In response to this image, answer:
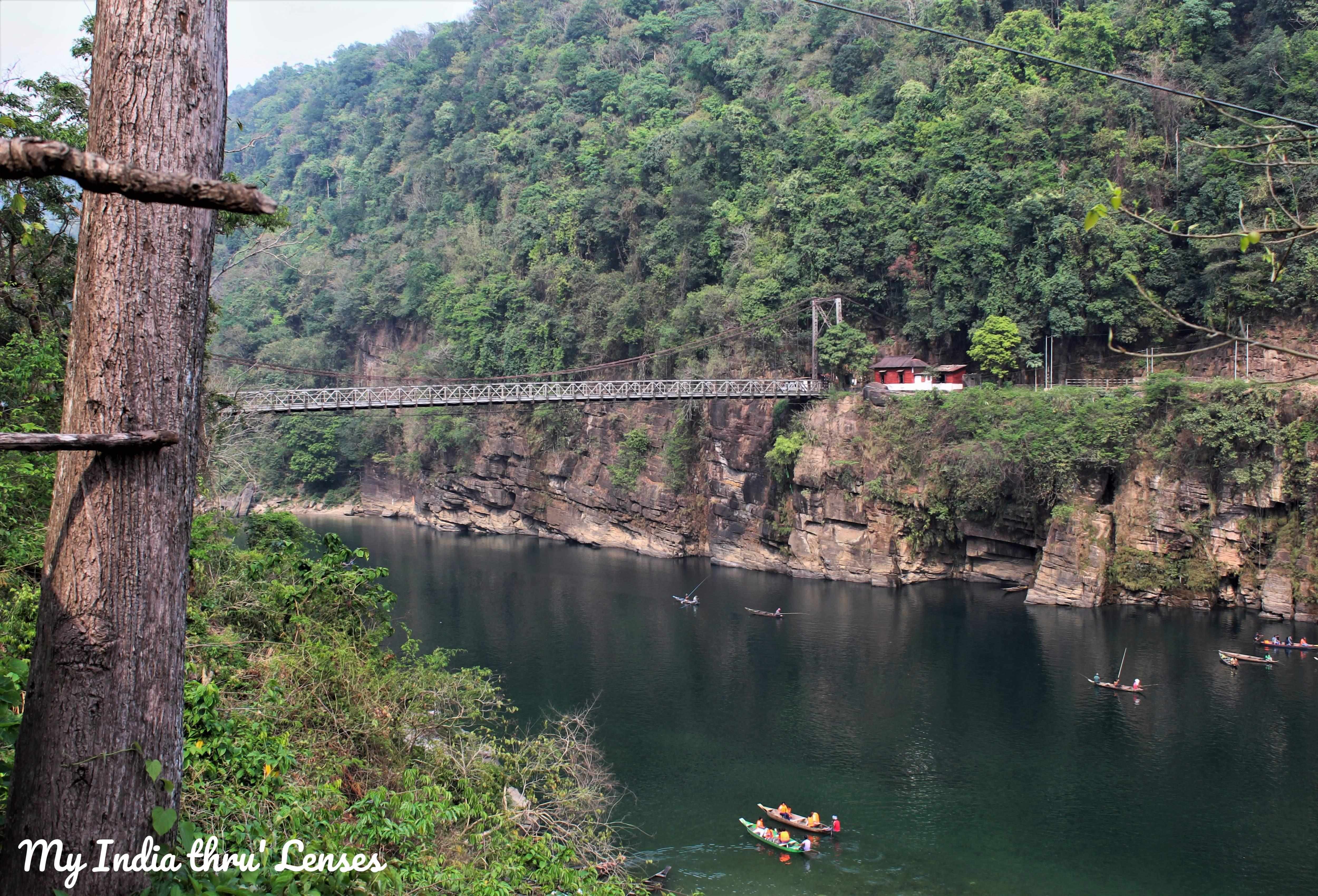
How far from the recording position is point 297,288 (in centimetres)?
3941

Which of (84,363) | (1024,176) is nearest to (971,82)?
(1024,176)

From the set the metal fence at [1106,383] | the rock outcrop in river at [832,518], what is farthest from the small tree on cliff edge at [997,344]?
the rock outcrop in river at [832,518]

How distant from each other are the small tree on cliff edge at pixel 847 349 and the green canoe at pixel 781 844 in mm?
14082

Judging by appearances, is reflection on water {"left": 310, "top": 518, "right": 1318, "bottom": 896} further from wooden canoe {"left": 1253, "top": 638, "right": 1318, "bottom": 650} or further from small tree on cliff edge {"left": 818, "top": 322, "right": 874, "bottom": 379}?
small tree on cliff edge {"left": 818, "top": 322, "right": 874, "bottom": 379}

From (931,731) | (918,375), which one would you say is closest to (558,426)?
(918,375)

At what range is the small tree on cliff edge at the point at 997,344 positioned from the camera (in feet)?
66.5

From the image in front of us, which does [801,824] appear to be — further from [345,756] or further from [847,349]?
[847,349]

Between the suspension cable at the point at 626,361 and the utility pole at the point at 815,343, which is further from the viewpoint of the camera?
the suspension cable at the point at 626,361

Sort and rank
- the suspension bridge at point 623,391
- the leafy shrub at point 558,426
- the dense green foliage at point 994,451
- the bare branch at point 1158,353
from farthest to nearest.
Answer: the leafy shrub at point 558,426, the suspension bridge at point 623,391, the dense green foliage at point 994,451, the bare branch at point 1158,353

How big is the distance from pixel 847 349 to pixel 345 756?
59.2 ft

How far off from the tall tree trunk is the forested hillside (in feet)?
38.1

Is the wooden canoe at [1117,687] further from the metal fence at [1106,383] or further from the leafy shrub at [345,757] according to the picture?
the leafy shrub at [345,757]

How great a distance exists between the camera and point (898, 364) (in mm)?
21438


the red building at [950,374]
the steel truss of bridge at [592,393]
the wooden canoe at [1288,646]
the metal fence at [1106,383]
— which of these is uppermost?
the red building at [950,374]
